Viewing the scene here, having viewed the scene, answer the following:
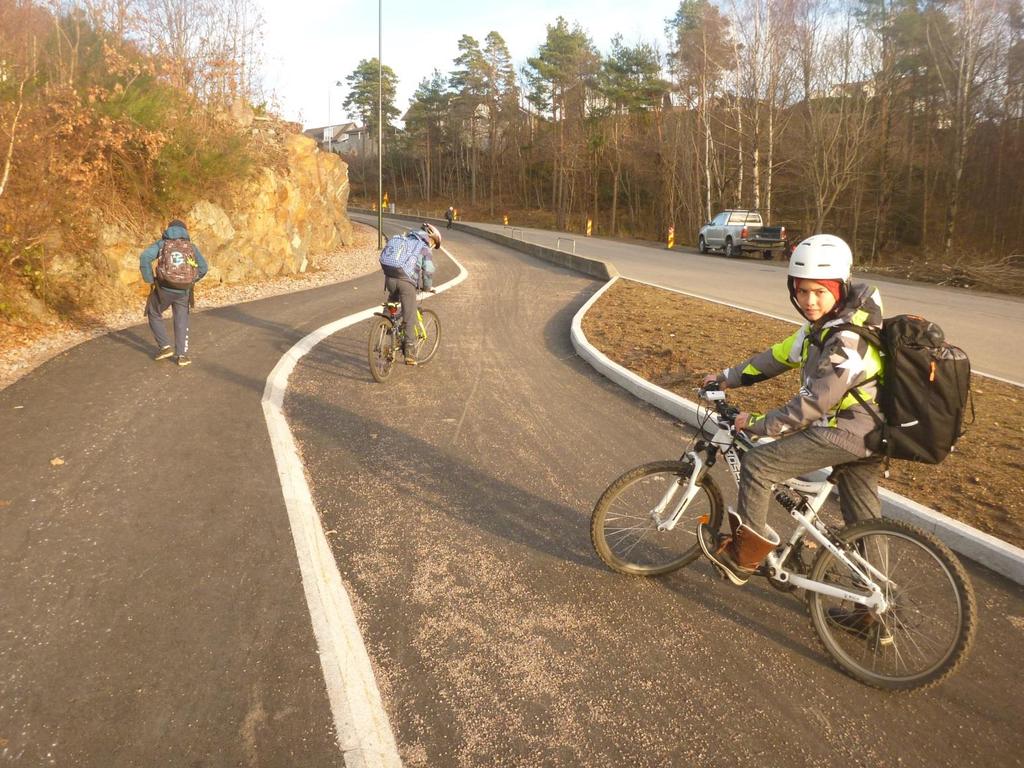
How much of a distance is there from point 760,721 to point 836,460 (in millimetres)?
1236

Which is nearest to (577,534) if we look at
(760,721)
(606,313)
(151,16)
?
(760,721)

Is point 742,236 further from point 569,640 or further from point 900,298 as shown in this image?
point 569,640

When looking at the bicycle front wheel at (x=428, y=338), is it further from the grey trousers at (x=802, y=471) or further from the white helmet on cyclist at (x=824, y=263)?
the white helmet on cyclist at (x=824, y=263)

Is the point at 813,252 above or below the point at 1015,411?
above

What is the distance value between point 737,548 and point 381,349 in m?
5.57

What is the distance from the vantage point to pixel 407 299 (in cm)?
823

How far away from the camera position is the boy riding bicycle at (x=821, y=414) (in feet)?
9.74

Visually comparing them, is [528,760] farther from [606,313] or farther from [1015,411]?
Answer: [606,313]

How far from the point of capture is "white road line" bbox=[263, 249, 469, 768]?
258cm

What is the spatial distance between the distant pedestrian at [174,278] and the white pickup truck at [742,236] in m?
22.6

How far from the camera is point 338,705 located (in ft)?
9.10

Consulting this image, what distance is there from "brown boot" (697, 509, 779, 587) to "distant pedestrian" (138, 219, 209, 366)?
282 inches

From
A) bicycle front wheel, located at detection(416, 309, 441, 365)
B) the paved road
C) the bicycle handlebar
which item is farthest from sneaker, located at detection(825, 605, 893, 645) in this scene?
the paved road

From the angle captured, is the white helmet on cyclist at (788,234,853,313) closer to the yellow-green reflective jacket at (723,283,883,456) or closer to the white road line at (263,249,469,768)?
the yellow-green reflective jacket at (723,283,883,456)
